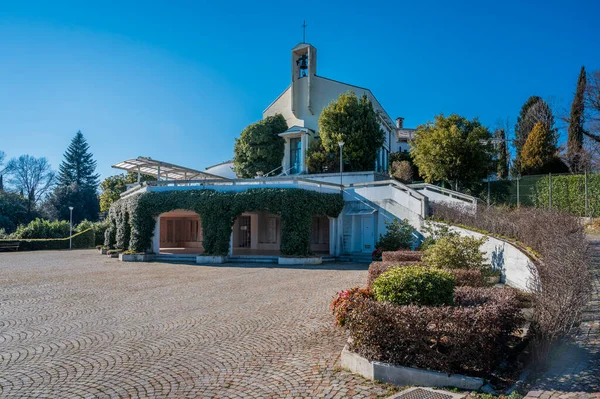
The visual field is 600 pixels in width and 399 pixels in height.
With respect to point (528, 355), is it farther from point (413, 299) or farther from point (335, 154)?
point (335, 154)

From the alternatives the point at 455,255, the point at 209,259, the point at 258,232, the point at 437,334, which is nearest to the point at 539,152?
the point at 258,232

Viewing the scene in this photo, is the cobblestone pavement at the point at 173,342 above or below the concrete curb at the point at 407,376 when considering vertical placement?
below

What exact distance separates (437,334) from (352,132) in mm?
23845

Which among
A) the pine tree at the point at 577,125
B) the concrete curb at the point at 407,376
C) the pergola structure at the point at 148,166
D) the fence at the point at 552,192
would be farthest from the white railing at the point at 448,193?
the concrete curb at the point at 407,376

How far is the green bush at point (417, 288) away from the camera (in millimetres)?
5293

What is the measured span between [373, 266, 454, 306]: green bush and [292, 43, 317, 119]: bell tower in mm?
28765

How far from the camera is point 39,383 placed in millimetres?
4625

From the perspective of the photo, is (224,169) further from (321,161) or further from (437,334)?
(437,334)

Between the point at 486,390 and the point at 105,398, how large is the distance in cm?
402

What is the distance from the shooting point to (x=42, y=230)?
34500 millimetres

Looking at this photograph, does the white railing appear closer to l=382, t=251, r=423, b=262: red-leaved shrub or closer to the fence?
the fence

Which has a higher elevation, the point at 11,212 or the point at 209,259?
the point at 11,212

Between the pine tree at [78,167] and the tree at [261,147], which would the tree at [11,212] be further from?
the tree at [261,147]

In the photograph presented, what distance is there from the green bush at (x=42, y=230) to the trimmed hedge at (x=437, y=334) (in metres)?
37.6
